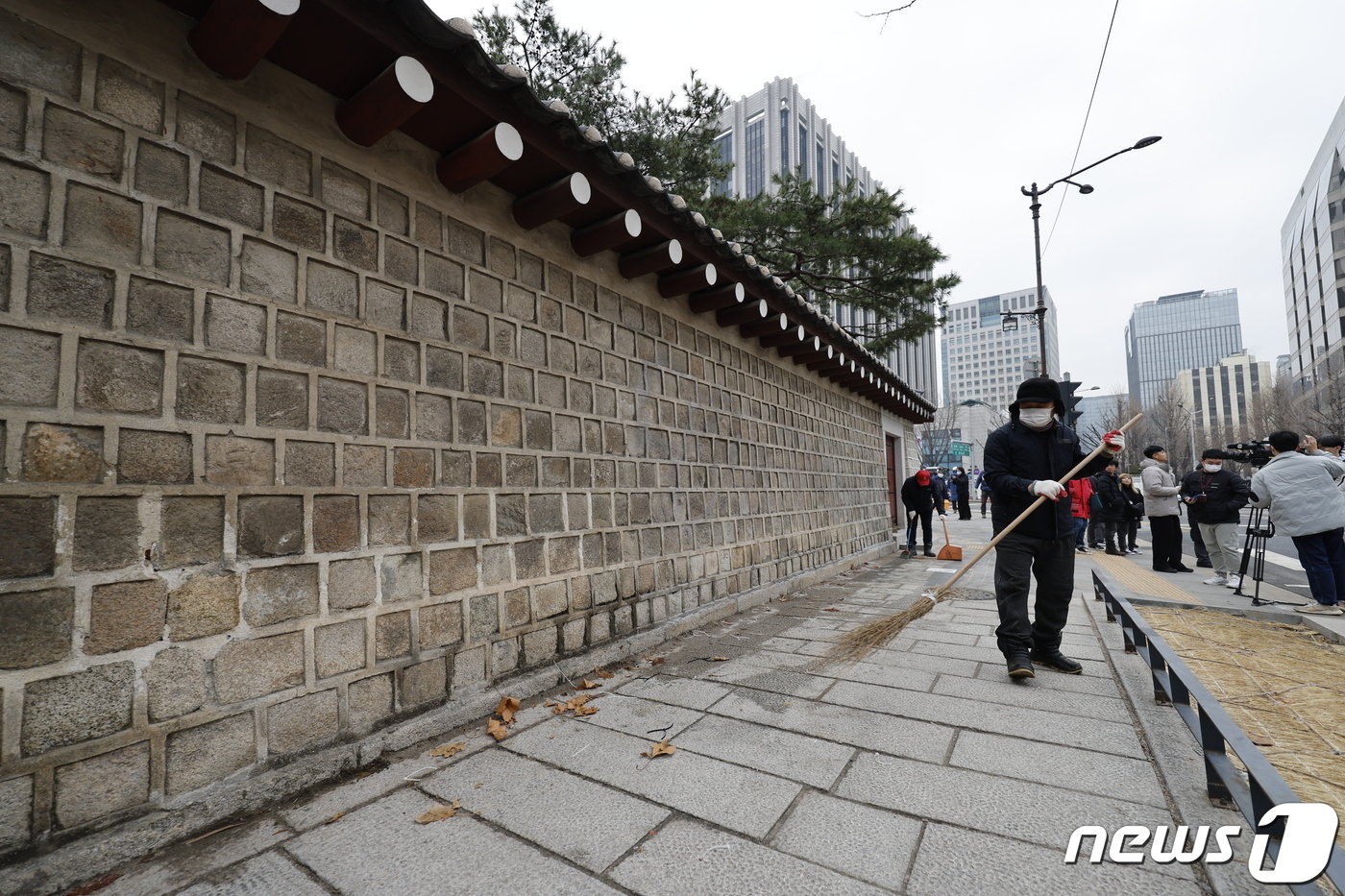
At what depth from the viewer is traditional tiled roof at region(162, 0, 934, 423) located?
85.8 inches

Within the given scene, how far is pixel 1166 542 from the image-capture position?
8031mm

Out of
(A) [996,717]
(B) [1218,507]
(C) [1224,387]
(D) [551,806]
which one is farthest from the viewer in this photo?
(C) [1224,387]

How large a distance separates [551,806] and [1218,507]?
826cm

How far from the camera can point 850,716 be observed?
293cm

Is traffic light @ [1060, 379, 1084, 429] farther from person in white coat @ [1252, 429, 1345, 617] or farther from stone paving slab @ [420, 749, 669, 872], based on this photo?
stone paving slab @ [420, 749, 669, 872]

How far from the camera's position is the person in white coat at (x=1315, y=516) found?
5.20 metres

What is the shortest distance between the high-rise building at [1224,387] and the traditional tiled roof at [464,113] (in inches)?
3212

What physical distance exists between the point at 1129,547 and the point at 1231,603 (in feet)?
19.0

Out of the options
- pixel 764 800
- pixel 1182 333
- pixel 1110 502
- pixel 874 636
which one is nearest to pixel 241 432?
pixel 764 800

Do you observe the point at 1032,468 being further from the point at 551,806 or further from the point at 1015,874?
the point at 551,806

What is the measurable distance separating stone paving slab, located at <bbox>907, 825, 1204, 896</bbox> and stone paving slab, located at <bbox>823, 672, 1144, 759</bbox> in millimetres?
915

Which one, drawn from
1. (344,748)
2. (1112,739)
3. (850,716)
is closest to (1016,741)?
(1112,739)

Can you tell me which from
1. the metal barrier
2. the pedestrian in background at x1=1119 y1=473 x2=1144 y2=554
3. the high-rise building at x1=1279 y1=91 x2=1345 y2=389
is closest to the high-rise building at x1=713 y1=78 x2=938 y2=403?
the high-rise building at x1=1279 y1=91 x2=1345 y2=389

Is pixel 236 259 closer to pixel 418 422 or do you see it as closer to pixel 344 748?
pixel 418 422
